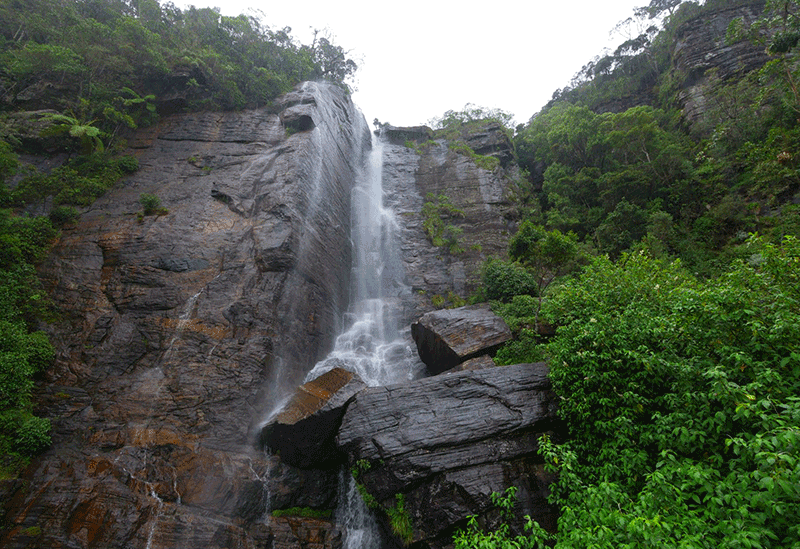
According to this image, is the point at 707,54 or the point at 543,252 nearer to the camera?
the point at 543,252

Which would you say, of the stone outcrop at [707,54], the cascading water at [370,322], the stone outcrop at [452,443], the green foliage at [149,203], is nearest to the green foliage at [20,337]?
the green foliage at [149,203]

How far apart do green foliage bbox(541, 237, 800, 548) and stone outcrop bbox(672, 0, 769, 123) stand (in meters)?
20.4

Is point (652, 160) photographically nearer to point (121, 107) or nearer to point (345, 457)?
point (345, 457)

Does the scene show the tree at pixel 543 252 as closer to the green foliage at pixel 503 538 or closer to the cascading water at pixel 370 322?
the cascading water at pixel 370 322

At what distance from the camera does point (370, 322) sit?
52.7ft

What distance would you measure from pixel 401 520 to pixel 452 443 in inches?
73.7

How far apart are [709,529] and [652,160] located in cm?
2006

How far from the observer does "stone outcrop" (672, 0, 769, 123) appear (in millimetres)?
20078

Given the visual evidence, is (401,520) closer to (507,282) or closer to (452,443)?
(452,443)

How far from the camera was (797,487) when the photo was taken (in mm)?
3271

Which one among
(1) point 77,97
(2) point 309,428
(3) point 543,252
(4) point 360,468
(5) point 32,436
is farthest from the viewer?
(1) point 77,97

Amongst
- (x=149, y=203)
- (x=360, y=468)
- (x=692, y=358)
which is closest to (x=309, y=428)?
(x=360, y=468)

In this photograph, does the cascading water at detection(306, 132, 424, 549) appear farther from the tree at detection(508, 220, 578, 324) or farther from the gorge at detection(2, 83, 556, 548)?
the tree at detection(508, 220, 578, 324)

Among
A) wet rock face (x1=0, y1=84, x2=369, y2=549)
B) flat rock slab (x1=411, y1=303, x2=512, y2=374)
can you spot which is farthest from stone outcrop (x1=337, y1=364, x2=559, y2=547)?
wet rock face (x1=0, y1=84, x2=369, y2=549)
